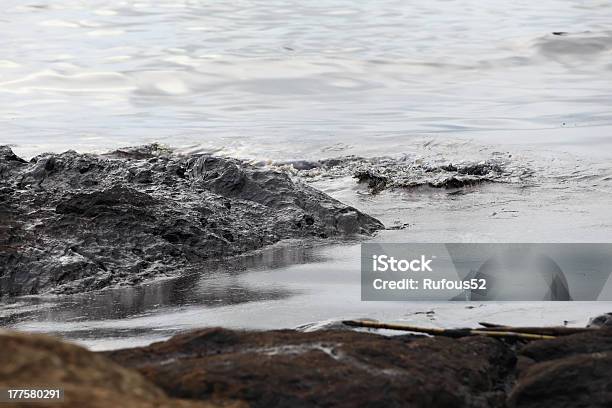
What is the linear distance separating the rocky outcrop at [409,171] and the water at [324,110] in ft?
0.69

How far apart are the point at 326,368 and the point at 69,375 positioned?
73cm

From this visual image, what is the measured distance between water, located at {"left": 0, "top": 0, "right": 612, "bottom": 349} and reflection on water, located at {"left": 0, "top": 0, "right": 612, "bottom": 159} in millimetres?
48

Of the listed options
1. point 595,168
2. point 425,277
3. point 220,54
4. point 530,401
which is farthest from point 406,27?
point 530,401

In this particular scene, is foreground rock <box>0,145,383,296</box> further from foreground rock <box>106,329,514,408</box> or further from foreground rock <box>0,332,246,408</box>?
foreground rock <box>0,332,246,408</box>

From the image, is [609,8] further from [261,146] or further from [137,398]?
[137,398]

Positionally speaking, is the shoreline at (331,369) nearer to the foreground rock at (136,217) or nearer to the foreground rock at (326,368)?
the foreground rock at (326,368)

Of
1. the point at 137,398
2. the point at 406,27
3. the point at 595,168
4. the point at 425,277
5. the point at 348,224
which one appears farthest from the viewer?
the point at 406,27

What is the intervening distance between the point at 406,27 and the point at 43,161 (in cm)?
1430

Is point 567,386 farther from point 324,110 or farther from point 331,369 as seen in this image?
point 324,110

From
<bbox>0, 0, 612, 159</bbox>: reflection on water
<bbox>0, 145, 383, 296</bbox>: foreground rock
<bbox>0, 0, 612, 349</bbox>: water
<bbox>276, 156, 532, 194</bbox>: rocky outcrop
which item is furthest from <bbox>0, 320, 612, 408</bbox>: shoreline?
<bbox>0, 0, 612, 159</bbox>: reflection on water

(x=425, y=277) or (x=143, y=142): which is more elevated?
(x=143, y=142)

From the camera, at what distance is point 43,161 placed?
637 cm

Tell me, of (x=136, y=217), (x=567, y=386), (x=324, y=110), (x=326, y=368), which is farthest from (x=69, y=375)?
(x=324, y=110)

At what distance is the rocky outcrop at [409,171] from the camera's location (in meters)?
7.89
